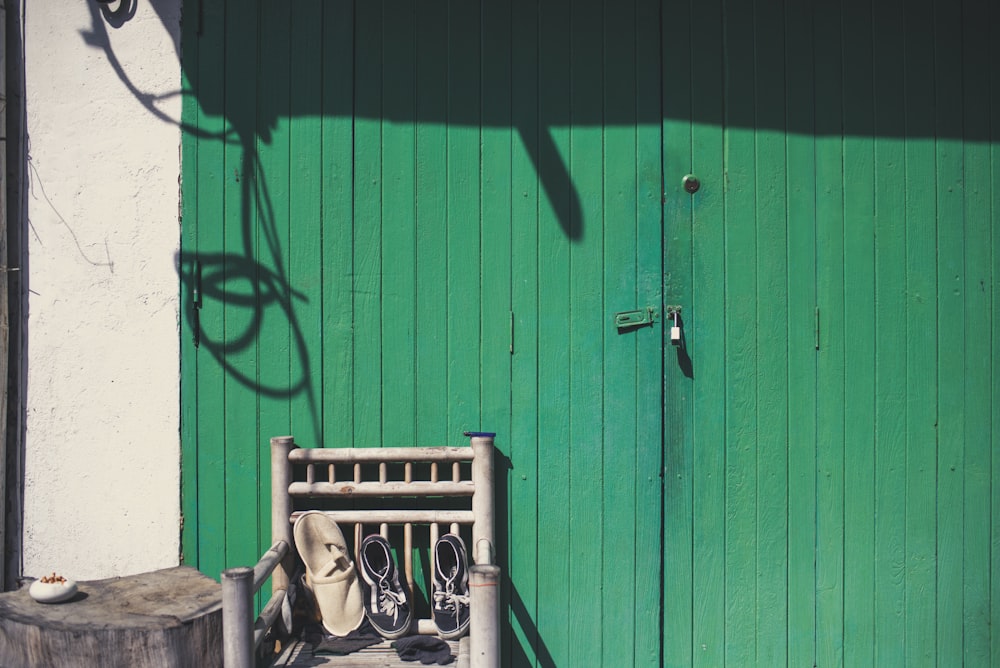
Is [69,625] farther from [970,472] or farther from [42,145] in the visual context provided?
[970,472]

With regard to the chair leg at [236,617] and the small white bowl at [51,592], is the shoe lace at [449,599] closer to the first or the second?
the chair leg at [236,617]

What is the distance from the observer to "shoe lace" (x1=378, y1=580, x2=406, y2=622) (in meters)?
2.54

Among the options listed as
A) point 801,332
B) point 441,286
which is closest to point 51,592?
point 441,286

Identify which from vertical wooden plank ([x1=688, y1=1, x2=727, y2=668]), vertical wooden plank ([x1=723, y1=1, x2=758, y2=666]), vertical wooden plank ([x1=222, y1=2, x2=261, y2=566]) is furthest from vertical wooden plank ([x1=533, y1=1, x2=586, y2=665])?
vertical wooden plank ([x1=222, y1=2, x2=261, y2=566])

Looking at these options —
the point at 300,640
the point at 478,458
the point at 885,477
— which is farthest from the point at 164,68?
the point at 885,477

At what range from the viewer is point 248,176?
2.78 m

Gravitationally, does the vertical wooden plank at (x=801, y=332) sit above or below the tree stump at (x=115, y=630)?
above

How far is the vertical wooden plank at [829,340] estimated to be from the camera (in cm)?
277

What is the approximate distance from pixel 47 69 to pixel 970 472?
3881 mm

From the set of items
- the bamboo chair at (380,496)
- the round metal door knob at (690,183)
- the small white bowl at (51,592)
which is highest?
the round metal door knob at (690,183)

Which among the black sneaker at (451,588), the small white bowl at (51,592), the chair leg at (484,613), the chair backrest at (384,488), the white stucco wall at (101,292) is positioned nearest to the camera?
the chair leg at (484,613)

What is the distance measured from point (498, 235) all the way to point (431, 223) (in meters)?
0.26

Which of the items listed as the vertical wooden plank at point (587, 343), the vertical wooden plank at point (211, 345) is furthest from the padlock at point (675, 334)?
the vertical wooden plank at point (211, 345)

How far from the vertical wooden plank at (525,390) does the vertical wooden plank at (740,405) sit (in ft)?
2.34
